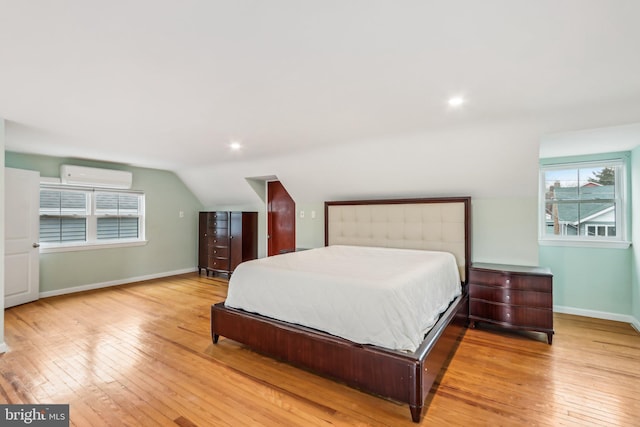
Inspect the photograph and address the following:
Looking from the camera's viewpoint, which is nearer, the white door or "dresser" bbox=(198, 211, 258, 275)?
the white door

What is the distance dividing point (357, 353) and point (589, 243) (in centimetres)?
348

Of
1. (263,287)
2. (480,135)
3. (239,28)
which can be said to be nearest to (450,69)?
(239,28)

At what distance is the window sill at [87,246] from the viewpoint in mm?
4580

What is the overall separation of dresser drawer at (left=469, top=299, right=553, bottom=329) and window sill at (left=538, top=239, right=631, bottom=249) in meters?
1.32

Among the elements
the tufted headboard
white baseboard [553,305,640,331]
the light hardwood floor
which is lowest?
the light hardwood floor

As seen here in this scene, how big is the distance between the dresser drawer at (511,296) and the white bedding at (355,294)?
281 millimetres

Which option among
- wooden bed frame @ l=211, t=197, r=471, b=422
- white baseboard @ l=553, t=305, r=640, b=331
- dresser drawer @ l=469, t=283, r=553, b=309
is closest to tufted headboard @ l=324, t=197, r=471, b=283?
dresser drawer @ l=469, t=283, r=553, b=309

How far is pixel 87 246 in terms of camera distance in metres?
4.98

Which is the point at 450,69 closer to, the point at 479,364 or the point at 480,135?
the point at 480,135

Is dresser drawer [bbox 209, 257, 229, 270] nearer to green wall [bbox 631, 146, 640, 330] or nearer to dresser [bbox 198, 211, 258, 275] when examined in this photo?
dresser [bbox 198, 211, 258, 275]

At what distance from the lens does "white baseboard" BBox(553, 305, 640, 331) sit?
3424 millimetres

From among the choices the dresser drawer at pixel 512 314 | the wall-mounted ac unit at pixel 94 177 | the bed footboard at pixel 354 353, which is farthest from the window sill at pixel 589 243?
the wall-mounted ac unit at pixel 94 177

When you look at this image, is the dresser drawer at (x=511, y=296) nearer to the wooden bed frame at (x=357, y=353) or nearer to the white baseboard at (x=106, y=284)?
the wooden bed frame at (x=357, y=353)

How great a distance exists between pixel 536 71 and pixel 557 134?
1534 millimetres
